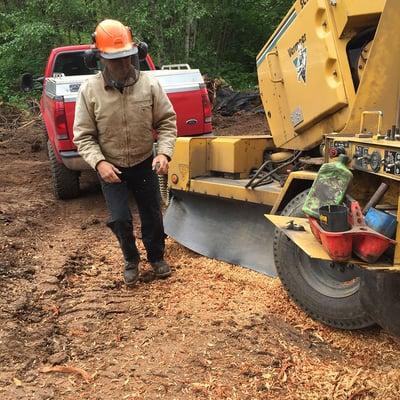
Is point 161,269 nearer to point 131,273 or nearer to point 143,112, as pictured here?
point 131,273

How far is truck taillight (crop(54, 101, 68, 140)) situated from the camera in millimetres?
6645

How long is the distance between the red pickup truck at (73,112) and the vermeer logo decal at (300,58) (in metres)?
2.36

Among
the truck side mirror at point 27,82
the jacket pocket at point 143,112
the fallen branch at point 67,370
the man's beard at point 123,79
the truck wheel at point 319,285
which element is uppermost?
the man's beard at point 123,79

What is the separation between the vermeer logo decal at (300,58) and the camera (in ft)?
14.4

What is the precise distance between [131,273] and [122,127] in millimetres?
1152

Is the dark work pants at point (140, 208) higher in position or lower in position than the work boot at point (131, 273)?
higher

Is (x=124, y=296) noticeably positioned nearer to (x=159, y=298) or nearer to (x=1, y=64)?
(x=159, y=298)

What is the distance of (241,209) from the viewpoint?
5.30m

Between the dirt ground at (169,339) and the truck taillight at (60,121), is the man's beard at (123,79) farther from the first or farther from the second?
the truck taillight at (60,121)

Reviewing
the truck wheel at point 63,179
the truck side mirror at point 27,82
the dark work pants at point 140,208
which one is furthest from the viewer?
the truck side mirror at point 27,82

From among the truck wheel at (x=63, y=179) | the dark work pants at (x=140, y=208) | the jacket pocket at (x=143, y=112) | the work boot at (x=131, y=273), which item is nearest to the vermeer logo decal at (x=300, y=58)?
the jacket pocket at (x=143, y=112)

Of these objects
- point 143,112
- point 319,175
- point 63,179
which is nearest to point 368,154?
point 319,175

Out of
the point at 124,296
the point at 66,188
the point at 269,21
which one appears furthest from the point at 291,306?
the point at 269,21

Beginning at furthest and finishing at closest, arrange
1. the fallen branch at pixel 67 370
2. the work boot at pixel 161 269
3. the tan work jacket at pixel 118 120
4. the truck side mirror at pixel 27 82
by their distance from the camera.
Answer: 1. the truck side mirror at pixel 27 82
2. the work boot at pixel 161 269
3. the tan work jacket at pixel 118 120
4. the fallen branch at pixel 67 370
